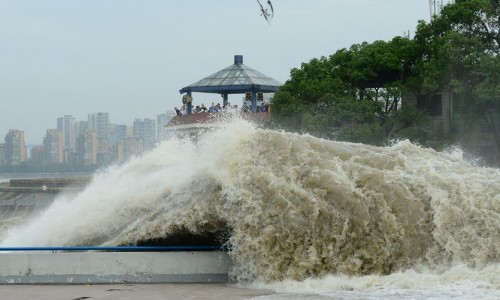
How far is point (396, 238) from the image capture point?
13.1 m

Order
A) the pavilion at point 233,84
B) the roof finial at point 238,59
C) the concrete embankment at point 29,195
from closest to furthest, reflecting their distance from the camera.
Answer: the concrete embankment at point 29,195 < the pavilion at point 233,84 < the roof finial at point 238,59

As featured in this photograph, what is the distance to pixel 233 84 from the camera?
59594mm

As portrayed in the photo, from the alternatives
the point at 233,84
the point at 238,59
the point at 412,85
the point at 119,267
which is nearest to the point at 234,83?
the point at 233,84

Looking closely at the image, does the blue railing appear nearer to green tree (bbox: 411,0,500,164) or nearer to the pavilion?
green tree (bbox: 411,0,500,164)

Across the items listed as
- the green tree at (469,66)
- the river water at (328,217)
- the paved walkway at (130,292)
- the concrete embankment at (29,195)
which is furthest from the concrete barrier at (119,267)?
the concrete embankment at (29,195)

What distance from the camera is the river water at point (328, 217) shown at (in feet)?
41.5

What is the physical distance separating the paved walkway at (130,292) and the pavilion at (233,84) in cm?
4535

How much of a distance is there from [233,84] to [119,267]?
46676 millimetres

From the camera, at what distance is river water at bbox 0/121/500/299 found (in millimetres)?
12664

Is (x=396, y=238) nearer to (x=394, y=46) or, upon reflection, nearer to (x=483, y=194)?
(x=483, y=194)

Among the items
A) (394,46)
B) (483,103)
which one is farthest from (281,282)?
(394,46)

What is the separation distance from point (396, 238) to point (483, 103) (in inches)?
987

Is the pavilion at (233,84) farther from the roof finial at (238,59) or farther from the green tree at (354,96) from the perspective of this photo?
the green tree at (354,96)

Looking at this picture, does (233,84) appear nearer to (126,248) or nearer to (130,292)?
(126,248)
